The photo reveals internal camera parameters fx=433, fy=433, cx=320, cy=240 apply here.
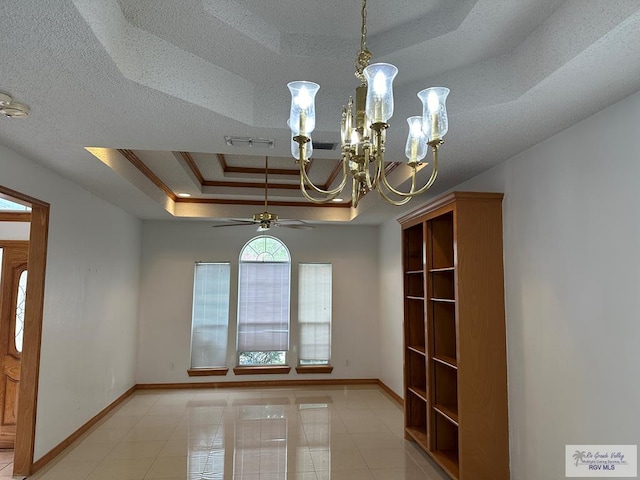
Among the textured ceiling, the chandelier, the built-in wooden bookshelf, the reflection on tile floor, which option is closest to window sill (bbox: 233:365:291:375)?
the reflection on tile floor

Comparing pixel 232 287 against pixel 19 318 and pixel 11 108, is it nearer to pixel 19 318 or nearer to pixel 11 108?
pixel 19 318

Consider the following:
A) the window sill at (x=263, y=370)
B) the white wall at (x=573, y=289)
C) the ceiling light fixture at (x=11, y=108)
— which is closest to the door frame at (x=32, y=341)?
the ceiling light fixture at (x=11, y=108)

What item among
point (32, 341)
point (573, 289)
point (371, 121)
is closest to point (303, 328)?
point (32, 341)

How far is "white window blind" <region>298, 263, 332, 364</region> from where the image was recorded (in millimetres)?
7133

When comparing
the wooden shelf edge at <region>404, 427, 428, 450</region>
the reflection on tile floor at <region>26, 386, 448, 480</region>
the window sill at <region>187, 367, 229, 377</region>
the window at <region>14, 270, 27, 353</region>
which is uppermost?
the window at <region>14, 270, 27, 353</region>

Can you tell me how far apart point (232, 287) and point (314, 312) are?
1.41m

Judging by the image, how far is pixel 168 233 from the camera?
700 cm

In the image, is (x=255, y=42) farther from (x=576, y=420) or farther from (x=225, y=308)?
(x=225, y=308)

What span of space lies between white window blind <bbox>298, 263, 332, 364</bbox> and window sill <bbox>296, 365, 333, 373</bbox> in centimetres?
8

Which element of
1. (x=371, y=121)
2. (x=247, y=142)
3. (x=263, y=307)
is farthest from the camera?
(x=263, y=307)

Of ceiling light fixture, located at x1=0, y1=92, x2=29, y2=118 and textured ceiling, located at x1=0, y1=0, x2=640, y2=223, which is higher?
textured ceiling, located at x1=0, y1=0, x2=640, y2=223

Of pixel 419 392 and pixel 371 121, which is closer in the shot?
pixel 371 121

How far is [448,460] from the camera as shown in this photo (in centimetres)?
369

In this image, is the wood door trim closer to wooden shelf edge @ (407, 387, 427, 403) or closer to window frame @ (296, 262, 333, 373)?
window frame @ (296, 262, 333, 373)
